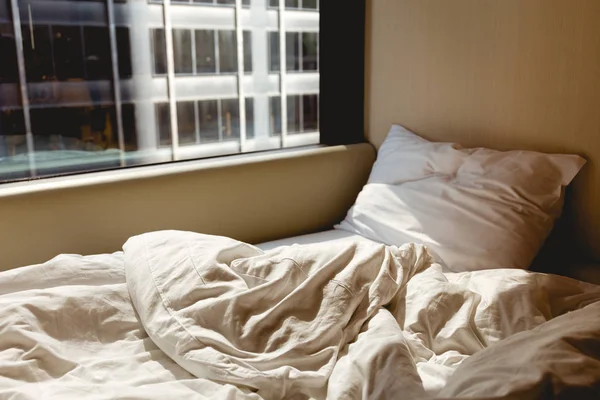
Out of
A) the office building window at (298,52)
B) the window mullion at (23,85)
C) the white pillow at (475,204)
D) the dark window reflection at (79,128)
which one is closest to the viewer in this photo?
the white pillow at (475,204)

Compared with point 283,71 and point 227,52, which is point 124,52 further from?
point 283,71

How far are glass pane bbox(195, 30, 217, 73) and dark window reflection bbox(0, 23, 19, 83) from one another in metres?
0.66

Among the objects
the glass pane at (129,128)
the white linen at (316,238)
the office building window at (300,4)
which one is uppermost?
the office building window at (300,4)

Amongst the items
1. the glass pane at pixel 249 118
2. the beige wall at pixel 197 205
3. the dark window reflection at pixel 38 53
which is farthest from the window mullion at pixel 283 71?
the dark window reflection at pixel 38 53

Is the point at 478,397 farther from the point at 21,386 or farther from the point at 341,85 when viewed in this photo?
the point at 341,85

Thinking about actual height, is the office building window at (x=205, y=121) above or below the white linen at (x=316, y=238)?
above

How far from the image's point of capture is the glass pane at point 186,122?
2.32m

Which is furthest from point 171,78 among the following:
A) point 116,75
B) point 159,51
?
point 116,75

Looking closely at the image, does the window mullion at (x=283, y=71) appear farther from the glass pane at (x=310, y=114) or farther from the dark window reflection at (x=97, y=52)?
the dark window reflection at (x=97, y=52)

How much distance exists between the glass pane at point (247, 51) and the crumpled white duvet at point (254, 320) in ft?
3.68

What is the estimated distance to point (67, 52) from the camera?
2006 mm

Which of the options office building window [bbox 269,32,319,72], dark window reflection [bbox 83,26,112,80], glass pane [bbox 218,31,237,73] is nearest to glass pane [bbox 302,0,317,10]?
office building window [bbox 269,32,319,72]

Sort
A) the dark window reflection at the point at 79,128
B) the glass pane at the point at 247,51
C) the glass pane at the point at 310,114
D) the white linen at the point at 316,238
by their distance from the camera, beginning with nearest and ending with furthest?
the dark window reflection at the point at 79,128
the white linen at the point at 316,238
the glass pane at the point at 247,51
the glass pane at the point at 310,114

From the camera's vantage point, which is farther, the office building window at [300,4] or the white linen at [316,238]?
the office building window at [300,4]
